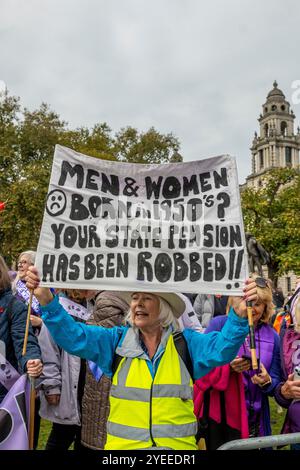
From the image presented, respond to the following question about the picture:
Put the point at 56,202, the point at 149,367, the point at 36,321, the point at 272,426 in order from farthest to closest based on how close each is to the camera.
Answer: the point at 272,426 → the point at 36,321 → the point at 56,202 → the point at 149,367

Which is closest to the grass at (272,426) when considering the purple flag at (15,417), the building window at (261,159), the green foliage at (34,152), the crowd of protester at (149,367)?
the crowd of protester at (149,367)

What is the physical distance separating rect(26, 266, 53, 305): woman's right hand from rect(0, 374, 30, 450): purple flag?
2.20 feet

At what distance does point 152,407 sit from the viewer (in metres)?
2.74

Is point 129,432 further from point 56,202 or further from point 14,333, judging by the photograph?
point 56,202

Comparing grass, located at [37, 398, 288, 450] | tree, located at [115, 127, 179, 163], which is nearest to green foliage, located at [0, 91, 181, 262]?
tree, located at [115, 127, 179, 163]

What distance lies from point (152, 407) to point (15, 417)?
0.94 meters

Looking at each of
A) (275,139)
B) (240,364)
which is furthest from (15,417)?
(275,139)

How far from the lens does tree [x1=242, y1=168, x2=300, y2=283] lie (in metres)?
40.5

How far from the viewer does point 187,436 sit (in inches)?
110

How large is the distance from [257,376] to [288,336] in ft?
1.43

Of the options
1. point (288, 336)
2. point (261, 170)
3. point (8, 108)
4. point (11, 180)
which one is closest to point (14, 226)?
point (11, 180)

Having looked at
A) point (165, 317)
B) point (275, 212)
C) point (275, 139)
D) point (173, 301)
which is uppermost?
point (275, 139)

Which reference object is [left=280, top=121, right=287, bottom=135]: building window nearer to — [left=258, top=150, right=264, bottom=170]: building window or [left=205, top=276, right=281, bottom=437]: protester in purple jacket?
[left=258, top=150, right=264, bottom=170]: building window
